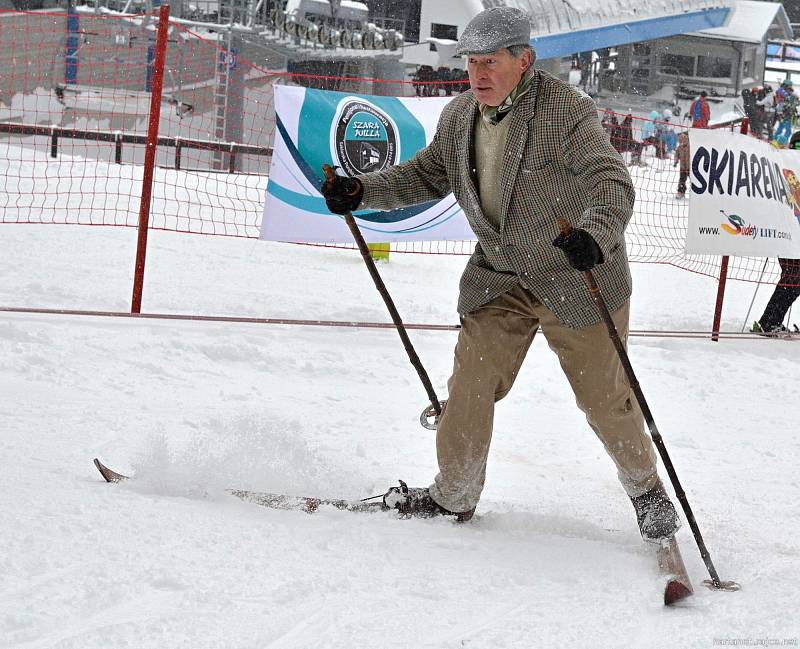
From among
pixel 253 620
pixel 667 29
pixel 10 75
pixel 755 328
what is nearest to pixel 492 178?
pixel 253 620

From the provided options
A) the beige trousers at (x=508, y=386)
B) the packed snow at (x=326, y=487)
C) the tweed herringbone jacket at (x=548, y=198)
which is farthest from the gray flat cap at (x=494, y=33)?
the packed snow at (x=326, y=487)

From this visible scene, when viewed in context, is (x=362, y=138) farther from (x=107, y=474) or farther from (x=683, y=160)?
(x=683, y=160)

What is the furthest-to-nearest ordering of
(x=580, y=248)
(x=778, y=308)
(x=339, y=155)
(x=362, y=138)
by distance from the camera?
(x=778, y=308) < (x=362, y=138) < (x=339, y=155) < (x=580, y=248)

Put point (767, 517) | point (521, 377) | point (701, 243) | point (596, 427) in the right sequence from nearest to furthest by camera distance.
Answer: point (596, 427) < point (767, 517) < point (521, 377) < point (701, 243)

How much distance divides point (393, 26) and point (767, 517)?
30386 millimetres

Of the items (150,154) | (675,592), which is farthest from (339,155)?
(675,592)

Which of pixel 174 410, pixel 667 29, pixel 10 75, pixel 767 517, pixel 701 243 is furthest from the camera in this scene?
pixel 667 29

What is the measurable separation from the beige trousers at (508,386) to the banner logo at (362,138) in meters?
3.68

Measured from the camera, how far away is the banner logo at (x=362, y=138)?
6859 mm

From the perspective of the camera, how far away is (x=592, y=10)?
1054 inches

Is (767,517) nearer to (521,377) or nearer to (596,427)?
(596,427)

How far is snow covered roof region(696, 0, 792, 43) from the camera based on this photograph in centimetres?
3953

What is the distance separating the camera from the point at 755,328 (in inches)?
316

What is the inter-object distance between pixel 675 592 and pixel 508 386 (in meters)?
0.90
